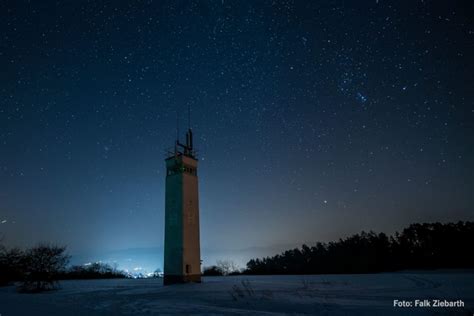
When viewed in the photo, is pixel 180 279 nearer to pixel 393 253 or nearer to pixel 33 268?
pixel 33 268

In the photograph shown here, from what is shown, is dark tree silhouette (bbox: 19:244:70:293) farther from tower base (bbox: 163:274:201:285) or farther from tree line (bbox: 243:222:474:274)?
tree line (bbox: 243:222:474:274)

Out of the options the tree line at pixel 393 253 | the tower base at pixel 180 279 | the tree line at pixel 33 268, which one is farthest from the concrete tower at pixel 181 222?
A: the tree line at pixel 393 253

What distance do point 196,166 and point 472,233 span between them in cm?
4949

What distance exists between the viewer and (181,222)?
2667cm

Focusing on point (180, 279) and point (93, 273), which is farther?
point (93, 273)

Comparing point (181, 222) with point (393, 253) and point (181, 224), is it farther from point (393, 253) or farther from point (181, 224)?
point (393, 253)

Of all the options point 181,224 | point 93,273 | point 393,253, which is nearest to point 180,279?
point 181,224

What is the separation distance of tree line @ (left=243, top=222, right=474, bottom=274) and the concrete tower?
32890mm

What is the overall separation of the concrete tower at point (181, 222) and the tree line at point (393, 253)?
32.9 meters

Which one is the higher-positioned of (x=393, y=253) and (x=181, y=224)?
(x=181, y=224)

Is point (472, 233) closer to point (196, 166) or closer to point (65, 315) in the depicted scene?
point (196, 166)

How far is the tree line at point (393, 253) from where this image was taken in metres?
52.2

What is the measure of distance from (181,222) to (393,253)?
165 feet

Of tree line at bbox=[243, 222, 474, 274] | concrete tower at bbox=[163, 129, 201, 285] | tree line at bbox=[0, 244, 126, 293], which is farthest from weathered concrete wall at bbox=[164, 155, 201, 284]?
tree line at bbox=[243, 222, 474, 274]
